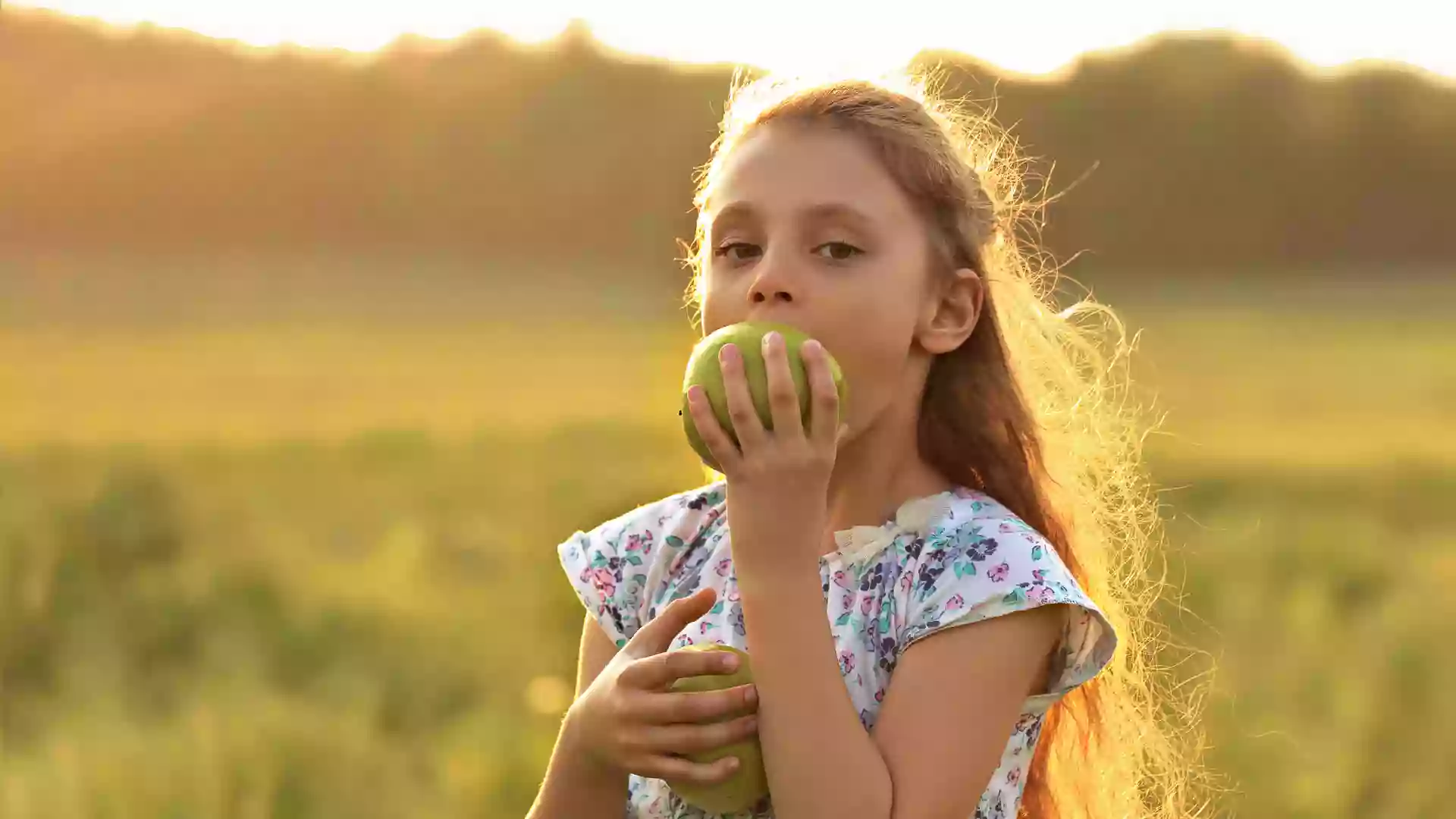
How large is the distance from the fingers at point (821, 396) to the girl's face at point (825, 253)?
0.08m

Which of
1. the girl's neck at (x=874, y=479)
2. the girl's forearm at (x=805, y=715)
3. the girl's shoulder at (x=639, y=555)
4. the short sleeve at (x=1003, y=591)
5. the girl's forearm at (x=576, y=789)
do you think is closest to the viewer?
the girl's forearm at (x=805, y=715)

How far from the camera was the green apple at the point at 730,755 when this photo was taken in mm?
1828

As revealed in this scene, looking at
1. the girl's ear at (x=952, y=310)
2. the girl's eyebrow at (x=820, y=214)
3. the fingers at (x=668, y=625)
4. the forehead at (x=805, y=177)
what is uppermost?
the forehead at (x=805, y=177)

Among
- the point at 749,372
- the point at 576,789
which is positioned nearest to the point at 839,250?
the point at 749,372

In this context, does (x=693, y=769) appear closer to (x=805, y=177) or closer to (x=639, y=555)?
(x=639, y=555)

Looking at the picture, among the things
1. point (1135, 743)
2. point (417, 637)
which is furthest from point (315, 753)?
point (1135, 743)

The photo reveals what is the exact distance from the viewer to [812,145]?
2027 mm

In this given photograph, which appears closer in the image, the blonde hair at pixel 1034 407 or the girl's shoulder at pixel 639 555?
the blonde hair at pixel 1034 407

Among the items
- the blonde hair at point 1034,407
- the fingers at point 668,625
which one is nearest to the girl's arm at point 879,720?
the fingers at point 668,625

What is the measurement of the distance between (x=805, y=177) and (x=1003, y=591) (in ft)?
1.90

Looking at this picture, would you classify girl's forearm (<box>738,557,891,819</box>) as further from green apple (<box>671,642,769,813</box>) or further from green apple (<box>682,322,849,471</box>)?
green apple (<box>682,322,849,471</box>)

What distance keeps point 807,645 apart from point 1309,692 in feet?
10.9

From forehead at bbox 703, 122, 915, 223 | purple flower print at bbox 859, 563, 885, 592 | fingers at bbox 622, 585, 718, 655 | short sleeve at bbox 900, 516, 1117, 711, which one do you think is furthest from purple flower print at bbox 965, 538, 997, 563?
forehead at bbox 703, 122, 915, 223

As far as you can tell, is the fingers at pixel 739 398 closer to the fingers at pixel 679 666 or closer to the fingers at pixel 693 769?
the fingers at pixel 679 666
